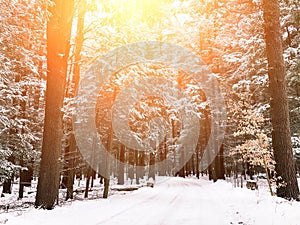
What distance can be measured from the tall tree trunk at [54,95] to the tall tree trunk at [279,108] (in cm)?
763

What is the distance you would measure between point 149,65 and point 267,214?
14.3m

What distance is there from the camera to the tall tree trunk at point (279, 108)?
418 inches

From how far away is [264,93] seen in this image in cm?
2066

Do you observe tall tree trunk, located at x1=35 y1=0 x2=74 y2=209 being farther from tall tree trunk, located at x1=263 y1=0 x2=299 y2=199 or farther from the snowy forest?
tall tree trunk, located at x1=263 y1=0 x2=299 y2=199

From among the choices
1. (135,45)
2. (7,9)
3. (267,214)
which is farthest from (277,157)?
(7,9)

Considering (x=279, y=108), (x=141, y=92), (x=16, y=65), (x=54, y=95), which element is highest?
(x=16, y=65)

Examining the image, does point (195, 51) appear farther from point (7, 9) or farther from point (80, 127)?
point (7, 9)

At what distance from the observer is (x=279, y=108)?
11062mm

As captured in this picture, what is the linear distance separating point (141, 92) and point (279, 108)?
35.0ft

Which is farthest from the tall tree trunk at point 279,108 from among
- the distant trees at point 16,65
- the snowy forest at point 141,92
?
the distant trees at point 16,65

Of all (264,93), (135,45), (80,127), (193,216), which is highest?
(135,45)

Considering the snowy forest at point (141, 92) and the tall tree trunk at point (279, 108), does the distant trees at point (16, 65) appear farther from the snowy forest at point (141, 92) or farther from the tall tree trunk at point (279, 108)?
the tall tree trunk at point (279, 108)

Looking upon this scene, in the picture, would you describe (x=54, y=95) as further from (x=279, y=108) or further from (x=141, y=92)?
(x=141, y=92)

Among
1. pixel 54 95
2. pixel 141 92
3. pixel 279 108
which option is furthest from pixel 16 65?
pixel 279 108
